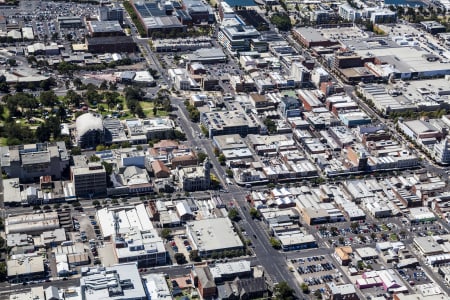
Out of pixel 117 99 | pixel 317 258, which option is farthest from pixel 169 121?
pixel 317 258

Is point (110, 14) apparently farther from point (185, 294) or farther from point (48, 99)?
point (185, 294)

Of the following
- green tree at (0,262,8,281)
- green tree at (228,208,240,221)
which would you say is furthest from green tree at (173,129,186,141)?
green tree at (0,262,8,281)

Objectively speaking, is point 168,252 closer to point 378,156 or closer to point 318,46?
point 378,156

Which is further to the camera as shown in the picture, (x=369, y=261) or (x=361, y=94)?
(x=361, y=94)

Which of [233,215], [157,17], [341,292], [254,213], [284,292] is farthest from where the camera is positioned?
Answer: [157,17]

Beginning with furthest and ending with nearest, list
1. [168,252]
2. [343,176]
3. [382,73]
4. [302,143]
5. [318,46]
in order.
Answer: [318,46] → [382,73] → [302,143] → [343,176] → [168,252]

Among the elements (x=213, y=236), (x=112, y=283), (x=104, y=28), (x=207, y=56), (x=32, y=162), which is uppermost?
(x=104, y=28)

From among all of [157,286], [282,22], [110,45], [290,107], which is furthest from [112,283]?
[282,22]
